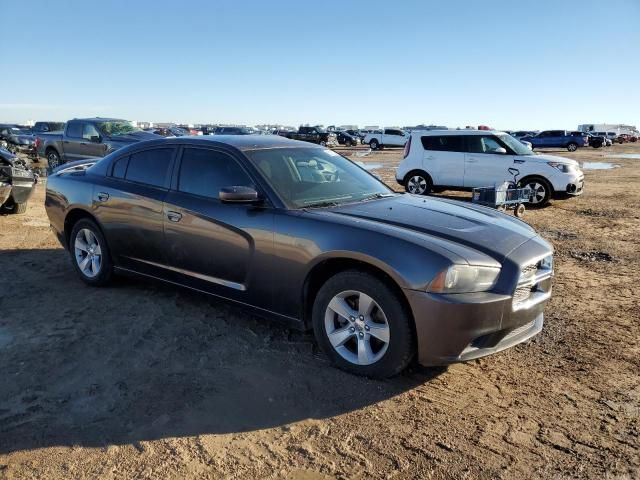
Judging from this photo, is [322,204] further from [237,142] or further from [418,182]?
[418,182]

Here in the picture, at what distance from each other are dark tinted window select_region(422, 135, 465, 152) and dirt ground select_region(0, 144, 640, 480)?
309 inches

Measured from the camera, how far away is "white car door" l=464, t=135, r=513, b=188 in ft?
39.1

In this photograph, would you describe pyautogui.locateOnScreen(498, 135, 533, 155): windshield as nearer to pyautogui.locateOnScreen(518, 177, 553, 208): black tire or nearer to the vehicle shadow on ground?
pyautogui.locateOnScreen(518, 177, 553, 208): black tire

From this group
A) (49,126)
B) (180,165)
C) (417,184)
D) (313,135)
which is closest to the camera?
(180,165)

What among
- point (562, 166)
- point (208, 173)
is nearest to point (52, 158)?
point (208, 173)

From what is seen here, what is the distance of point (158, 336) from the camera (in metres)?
4.21

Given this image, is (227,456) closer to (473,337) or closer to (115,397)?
(115,397)

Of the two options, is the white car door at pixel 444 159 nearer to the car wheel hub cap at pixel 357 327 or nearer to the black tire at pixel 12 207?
the black tire at pixel 12 207

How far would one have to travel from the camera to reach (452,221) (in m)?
3.93

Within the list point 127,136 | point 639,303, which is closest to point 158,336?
point 639,303

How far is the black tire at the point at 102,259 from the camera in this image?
5.27 meters

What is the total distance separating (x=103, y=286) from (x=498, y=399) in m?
3.96

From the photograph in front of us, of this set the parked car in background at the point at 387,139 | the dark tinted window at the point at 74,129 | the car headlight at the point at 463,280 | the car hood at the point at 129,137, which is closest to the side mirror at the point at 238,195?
the car headlight at the point at 463,280

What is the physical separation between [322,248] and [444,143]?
9.80 m
